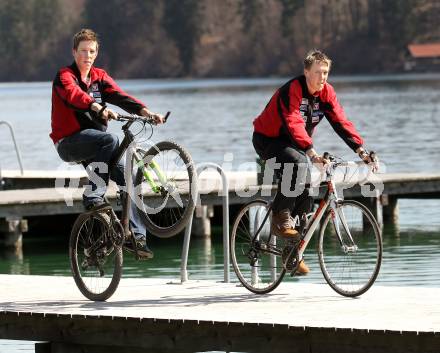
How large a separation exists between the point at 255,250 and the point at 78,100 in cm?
172

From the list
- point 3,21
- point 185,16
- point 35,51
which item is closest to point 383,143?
point 185,16

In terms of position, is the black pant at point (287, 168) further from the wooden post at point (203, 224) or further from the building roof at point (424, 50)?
the building roof at point (424, 50)

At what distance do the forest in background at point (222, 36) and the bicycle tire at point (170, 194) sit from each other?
137m

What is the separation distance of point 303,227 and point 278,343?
1.40 m

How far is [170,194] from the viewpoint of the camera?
9.41 metres

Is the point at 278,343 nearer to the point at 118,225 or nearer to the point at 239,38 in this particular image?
the point at 118,225

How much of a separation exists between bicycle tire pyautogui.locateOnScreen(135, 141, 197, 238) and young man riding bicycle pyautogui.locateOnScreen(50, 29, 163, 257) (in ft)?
0.34

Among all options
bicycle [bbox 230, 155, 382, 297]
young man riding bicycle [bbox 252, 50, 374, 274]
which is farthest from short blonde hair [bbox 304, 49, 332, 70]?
bicycle [bbox 230, 155, 382, 297]

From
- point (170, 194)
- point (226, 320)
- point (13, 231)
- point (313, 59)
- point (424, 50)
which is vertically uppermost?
point (424, 50)

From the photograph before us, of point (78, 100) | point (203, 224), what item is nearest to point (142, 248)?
point (78, 100)

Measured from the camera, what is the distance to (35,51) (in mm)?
178625

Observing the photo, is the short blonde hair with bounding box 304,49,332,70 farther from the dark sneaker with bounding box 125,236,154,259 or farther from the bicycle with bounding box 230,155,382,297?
the dark sneaker with bounding box 125,236,154,259

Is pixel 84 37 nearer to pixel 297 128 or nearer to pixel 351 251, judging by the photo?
pixel 297 128

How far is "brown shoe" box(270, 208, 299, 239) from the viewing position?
31.8 feet
